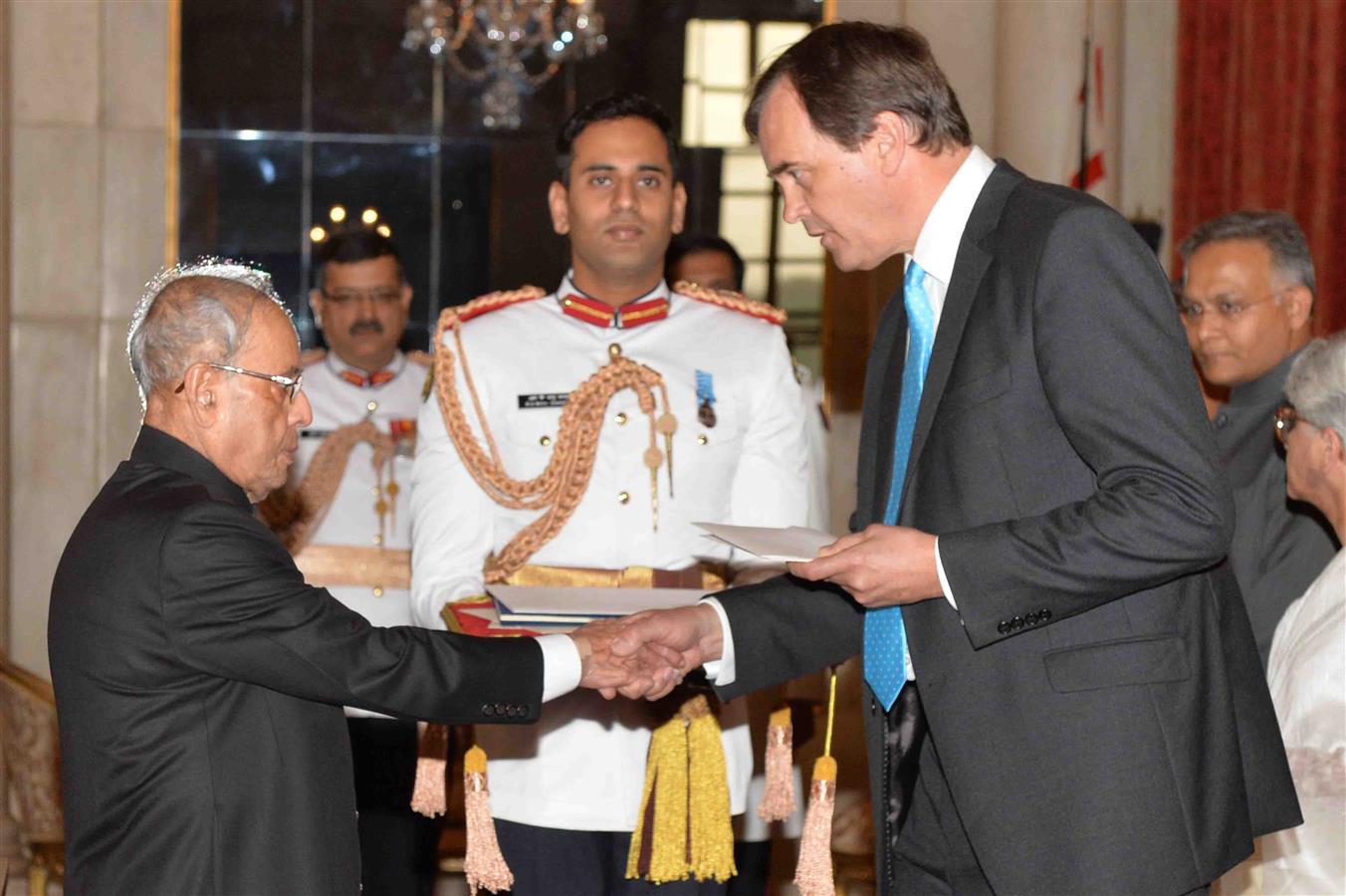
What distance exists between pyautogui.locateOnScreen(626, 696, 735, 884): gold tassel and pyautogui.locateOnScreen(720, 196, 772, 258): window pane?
395 centimetres

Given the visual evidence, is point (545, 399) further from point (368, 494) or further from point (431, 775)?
point (368, 494)

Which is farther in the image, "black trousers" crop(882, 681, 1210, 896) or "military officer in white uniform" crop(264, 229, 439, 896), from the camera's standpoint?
"military officer in white uniform" crop(264, 229, 439, 896)

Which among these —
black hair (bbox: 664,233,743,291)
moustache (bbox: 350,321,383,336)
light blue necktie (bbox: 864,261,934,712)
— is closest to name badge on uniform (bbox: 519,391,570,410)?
light blue necktie (bbox: 864,261,934,712)

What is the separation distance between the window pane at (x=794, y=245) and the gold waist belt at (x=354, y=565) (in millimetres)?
2522

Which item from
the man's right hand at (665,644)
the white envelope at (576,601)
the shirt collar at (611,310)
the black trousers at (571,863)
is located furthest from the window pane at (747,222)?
the man's right hand at (665,644)

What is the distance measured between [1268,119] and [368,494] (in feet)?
10.8

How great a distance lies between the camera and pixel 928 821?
238cm

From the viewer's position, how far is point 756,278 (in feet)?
22.2

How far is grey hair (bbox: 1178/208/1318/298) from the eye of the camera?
403cm

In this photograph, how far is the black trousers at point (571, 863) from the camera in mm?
3018

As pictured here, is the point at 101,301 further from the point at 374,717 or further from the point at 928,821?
the point at 928,821

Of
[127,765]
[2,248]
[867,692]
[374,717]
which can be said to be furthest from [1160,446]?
[2,248]

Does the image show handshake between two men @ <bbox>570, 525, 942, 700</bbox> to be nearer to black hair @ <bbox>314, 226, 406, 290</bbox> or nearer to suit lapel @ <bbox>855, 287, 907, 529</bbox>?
suit lapel @ <bbox>855, 287, 907, 529</bbox>

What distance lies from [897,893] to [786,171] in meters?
1.07
